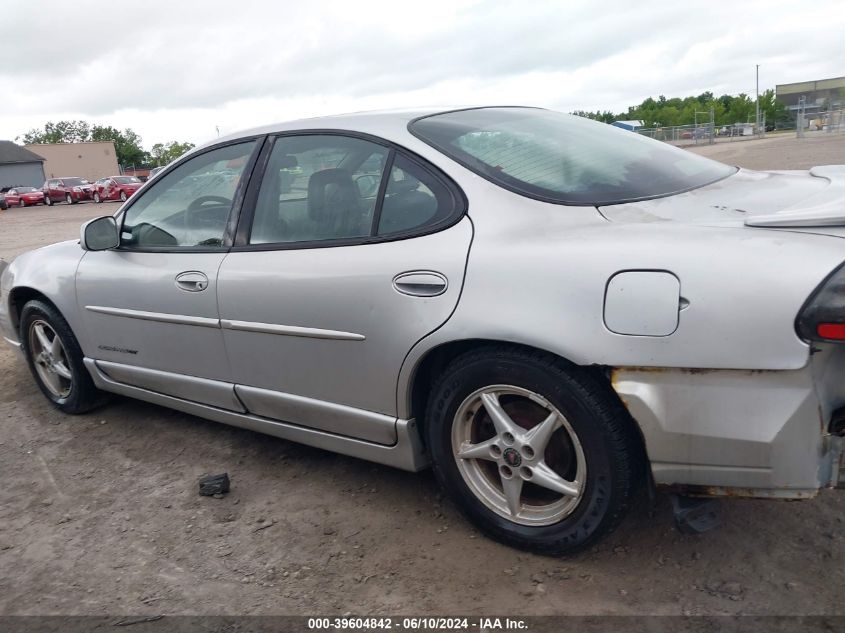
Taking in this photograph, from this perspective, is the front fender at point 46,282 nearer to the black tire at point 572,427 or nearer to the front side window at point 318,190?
the front side window at point 318,190

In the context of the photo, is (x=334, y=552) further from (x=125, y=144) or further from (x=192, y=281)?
(x=125, y=144)

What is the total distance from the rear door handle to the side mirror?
1.84 metres

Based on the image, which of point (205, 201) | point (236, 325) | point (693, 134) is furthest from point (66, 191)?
point (236, 325)

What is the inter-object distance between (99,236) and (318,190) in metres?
1.35

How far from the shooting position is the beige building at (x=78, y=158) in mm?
73188

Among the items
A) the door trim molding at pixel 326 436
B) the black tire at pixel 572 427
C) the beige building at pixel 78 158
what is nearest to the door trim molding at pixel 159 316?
the door trim molding at pixel 326 436

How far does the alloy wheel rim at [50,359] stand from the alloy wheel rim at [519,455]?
2.72 meters

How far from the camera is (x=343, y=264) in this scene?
9.37 ft

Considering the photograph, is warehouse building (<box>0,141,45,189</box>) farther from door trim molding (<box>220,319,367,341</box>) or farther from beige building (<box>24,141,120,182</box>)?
door trim molding (<box>220,319,367,341</box>)

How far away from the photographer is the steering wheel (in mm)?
3420

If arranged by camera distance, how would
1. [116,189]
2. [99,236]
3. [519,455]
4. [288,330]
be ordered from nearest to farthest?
[519,455], [288,330], [99,236], [116,189]

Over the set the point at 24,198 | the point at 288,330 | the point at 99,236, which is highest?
the point at 24,198

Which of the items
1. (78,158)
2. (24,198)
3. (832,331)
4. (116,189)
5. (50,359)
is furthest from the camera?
(78,158)

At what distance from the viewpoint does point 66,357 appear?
170 inches
